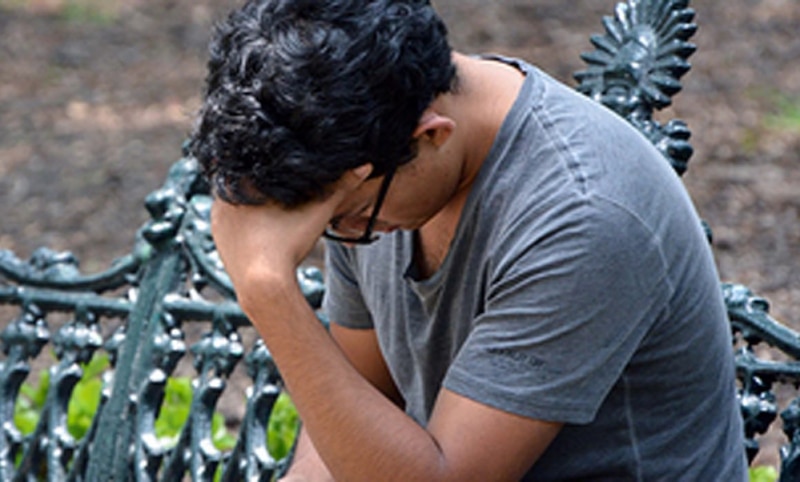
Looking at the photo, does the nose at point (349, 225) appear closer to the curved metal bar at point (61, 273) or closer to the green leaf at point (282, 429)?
the curved metal bar at point (61, 273)

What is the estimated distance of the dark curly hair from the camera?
1.92 metres

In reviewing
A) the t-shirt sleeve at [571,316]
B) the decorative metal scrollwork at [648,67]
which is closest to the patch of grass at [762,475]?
the decorative metal scrollwork at [648,67]

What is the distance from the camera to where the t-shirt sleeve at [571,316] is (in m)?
1.92

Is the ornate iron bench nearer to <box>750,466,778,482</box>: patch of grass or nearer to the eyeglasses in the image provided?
<box>750,466,778,482</box>: patch of grass

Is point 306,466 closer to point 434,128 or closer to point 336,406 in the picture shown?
point 336,406

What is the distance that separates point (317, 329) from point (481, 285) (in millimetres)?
288

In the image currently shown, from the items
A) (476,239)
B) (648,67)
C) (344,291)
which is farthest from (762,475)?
(476,239)

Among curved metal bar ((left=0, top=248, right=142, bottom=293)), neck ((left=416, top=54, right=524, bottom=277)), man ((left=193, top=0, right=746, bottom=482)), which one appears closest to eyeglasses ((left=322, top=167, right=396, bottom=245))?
man ((left=193, top=0, right=746, bottom=482))

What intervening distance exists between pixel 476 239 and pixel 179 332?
1.22 meters

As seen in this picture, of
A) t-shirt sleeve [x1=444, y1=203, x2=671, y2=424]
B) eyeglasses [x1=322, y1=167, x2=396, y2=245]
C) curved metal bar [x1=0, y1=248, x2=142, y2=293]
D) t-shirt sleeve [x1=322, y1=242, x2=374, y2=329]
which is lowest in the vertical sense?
t-shirt sleeve [x1=444, y1=203, x2=671, y2=424]

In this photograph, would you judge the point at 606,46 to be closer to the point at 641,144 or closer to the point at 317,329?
the point at 641,144

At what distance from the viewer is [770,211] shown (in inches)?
201

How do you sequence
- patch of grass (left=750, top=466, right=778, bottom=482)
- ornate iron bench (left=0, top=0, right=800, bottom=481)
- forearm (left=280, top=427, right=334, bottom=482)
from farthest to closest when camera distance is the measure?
patch of grass (left=750, top=466, right=778, bottom=482) → ornate iron bench (left=0, top=0, right=800, bottom=481) → forearm (left=280, top=427, right=334, bottom=482)

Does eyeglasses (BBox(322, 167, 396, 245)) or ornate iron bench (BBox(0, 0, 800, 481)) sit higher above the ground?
ornate iron bench (BBox(0, 0, 800, 481))
